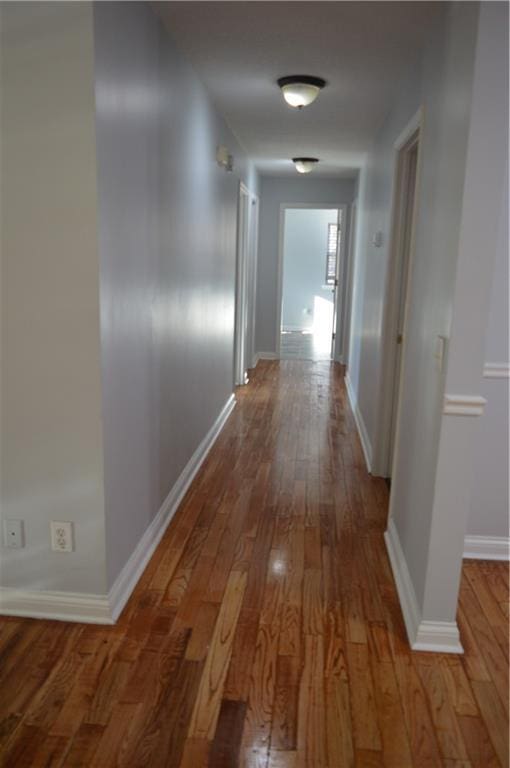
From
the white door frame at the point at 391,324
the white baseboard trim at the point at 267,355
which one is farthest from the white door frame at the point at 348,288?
the white door frame at the point at 391,324

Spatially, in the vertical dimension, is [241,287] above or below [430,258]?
below

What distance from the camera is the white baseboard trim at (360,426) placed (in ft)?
13.9

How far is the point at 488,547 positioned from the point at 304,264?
9.00m

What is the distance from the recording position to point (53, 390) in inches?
86.2

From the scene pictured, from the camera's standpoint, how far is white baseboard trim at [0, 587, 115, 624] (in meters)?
2.35

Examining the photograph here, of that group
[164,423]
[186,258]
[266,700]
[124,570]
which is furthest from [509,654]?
[186,258]

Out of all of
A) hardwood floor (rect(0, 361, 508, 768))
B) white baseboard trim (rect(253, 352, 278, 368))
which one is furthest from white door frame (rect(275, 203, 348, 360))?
hardwood floor (rect(0, 361, 508, 768))

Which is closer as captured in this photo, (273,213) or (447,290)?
(447,290)

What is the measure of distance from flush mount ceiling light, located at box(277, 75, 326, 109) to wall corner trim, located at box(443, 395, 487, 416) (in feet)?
7.15

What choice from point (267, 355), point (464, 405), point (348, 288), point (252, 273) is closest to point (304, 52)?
point (464, 405)

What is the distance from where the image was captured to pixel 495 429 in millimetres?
2811

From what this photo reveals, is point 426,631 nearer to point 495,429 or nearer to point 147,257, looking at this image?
point 495,429

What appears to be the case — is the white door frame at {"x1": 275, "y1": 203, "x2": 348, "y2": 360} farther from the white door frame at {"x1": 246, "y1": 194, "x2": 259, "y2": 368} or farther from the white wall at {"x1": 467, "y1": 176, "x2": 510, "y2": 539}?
the white wall at {"x1": 467, "y1": 176, "x2": 510, "y2": 539}

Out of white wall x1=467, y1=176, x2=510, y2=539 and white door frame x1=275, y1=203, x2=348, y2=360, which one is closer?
white wall x1=467, y1=176, x2=510, y2=539
